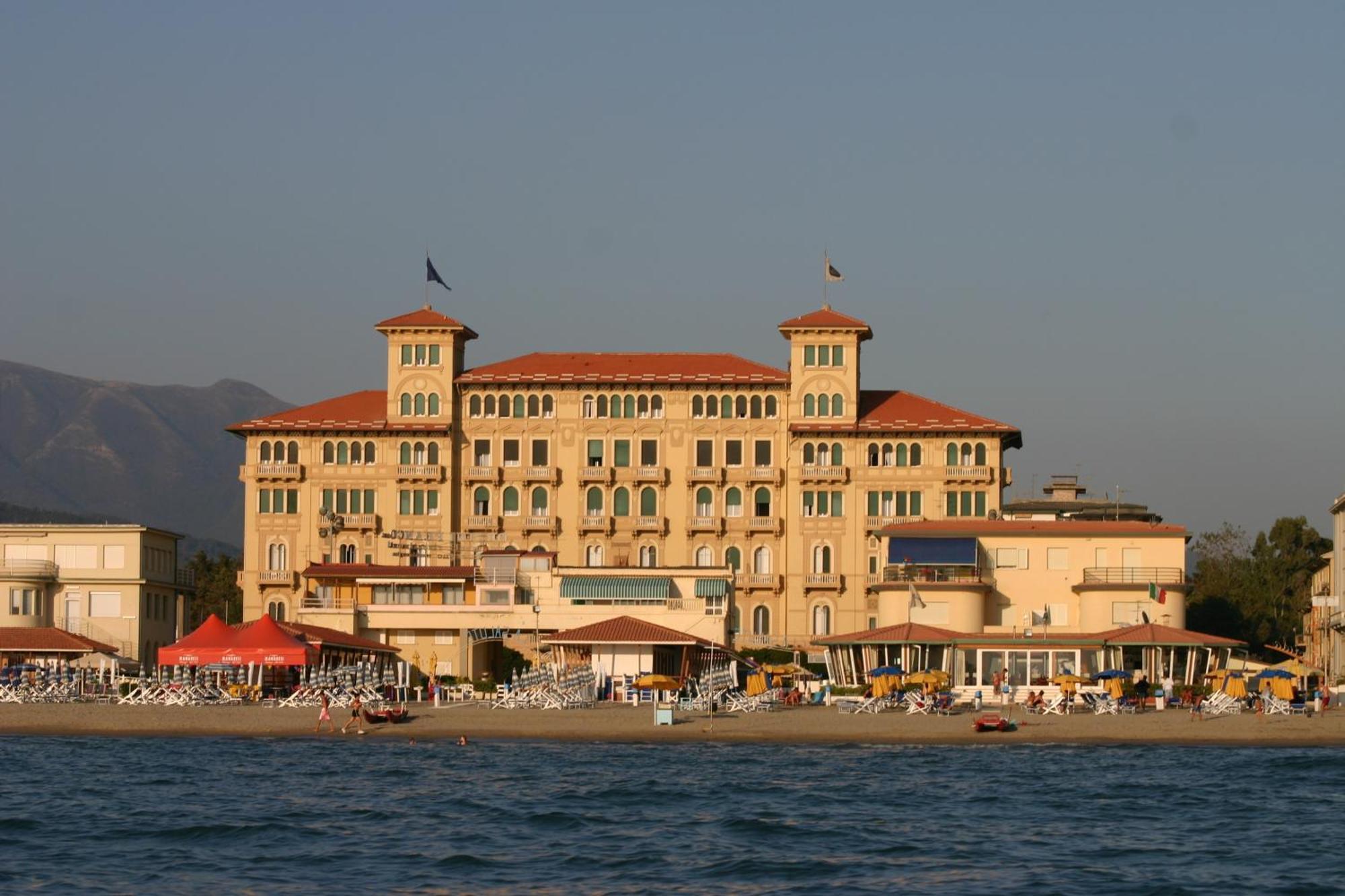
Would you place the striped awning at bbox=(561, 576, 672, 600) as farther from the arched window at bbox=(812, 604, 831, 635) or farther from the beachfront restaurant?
the arched window at bbox=(812, 604, 831, 635)

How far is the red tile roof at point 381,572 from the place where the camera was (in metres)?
88.1

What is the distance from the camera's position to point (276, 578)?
100 metres

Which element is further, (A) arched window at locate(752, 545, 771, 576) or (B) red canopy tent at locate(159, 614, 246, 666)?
(A) arched window at locate(752, 545, 771, 576)

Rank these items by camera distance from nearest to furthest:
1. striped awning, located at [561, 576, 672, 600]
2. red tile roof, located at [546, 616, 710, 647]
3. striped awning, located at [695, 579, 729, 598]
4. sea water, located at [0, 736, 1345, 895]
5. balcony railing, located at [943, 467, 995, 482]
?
Answer: sea water, located at [0, 736, 1345, 895], red tile roof, located at [546, 616, 710, 647], striped awning, located at [561, 576, 672, 600], striped awning, located at [695, 579, 729, 598], balcony railing, located at [943, 467, 995, 482]

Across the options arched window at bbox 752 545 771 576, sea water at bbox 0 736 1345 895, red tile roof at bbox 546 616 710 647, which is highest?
arched window at bbox 752 545 771 576

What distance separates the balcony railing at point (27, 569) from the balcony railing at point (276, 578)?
453 inches

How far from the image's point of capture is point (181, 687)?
6869 cm

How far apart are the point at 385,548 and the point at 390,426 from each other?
5822 mm

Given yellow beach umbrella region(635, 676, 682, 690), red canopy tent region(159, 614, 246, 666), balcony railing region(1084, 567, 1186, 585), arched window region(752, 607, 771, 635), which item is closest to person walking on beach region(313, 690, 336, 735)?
red canopy tent region(159, 614, 246, 666)

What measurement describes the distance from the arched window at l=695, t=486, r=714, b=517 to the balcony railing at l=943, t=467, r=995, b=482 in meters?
11.0

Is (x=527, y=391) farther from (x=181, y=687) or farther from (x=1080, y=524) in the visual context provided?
(x=181, y=687)

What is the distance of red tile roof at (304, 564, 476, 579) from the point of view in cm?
8812

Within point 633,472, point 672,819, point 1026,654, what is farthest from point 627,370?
point 672,819

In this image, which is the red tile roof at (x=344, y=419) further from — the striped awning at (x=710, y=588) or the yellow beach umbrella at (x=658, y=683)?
A: the yellow beach umbrella at (x=658, y=683)
